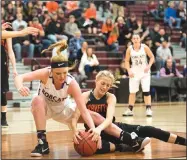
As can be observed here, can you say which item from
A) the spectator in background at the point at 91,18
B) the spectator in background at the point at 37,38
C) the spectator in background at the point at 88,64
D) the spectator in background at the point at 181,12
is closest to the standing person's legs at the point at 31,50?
the spectator in background at the point at 37,38

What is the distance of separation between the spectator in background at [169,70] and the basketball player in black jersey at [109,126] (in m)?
8.94

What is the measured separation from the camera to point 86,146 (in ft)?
17.3

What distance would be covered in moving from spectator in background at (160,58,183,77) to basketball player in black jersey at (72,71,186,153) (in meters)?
8.94

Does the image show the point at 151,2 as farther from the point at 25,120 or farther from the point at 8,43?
the point at 8,43

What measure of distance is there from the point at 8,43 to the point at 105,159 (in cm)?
327

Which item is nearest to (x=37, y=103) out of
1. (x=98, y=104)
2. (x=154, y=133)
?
(x=98, y=104)

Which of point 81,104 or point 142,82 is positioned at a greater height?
point 81,104

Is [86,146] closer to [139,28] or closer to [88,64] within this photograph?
[88,64]

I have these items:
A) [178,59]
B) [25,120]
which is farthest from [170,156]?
[178,59]

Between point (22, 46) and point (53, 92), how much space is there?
954 cm

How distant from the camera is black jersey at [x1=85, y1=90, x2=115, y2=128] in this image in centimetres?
572

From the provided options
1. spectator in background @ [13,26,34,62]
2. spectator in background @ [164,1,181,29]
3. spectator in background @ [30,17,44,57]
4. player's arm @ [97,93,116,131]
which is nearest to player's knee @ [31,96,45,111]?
player's arm @ [97,93,116,131]

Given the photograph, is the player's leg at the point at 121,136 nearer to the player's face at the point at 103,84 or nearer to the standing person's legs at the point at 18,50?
the player's face at the point at 103,84

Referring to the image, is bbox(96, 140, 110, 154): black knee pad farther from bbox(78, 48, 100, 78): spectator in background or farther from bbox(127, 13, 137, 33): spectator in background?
bbox(127, 13, 137, 33): spectator in background
